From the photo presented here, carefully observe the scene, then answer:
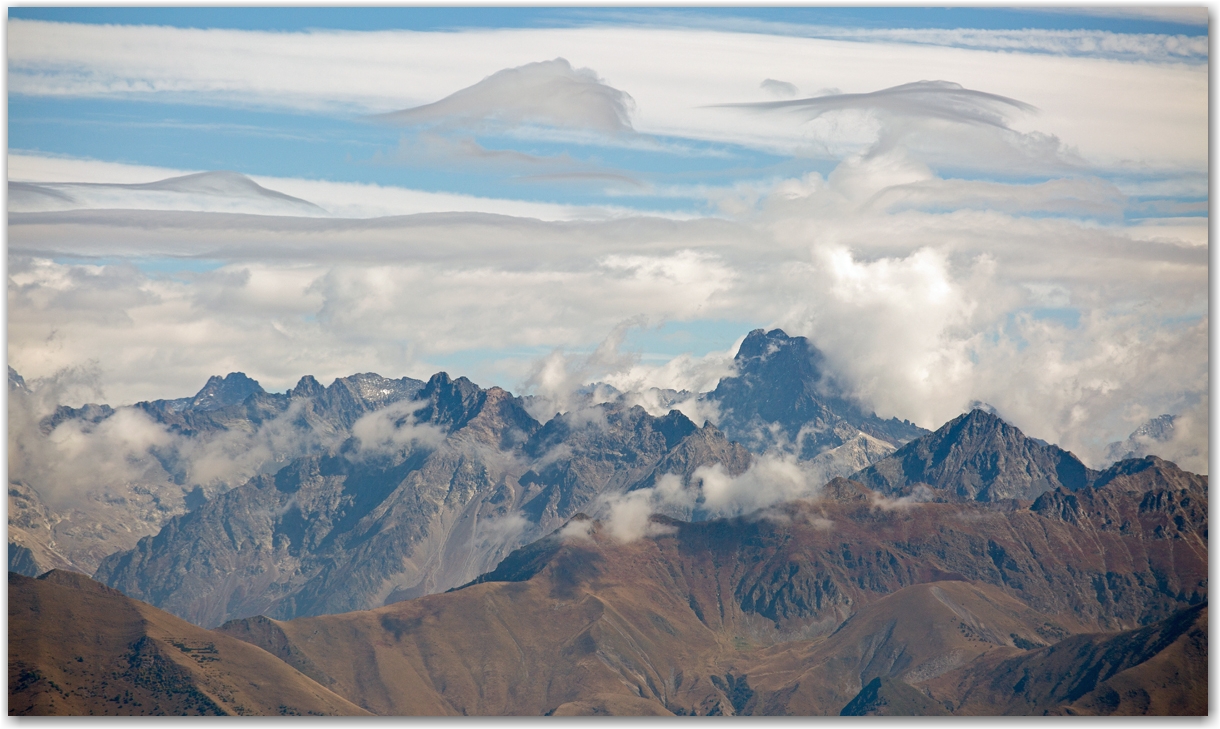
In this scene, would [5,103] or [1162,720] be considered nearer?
[5,103]

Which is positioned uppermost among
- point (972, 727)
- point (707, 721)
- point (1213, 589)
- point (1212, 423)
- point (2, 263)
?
point (2, 263)

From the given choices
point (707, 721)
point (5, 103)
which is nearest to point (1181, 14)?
point (707, 721)

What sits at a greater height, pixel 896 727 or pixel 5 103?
pixel 5 103

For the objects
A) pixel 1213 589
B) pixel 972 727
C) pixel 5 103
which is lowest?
pixel 972 727

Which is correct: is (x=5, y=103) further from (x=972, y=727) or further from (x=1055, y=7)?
(x=972, y=727)

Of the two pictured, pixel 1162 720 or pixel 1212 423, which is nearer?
pixel 1212 423

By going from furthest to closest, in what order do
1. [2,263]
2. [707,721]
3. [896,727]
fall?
[707,721]
[896,727]
[2,263]

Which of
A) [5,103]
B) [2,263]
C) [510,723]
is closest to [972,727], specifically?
[510,723]

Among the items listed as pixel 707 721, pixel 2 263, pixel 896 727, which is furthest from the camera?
pixel 707 721

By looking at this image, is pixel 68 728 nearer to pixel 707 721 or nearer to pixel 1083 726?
pixel 707 721
